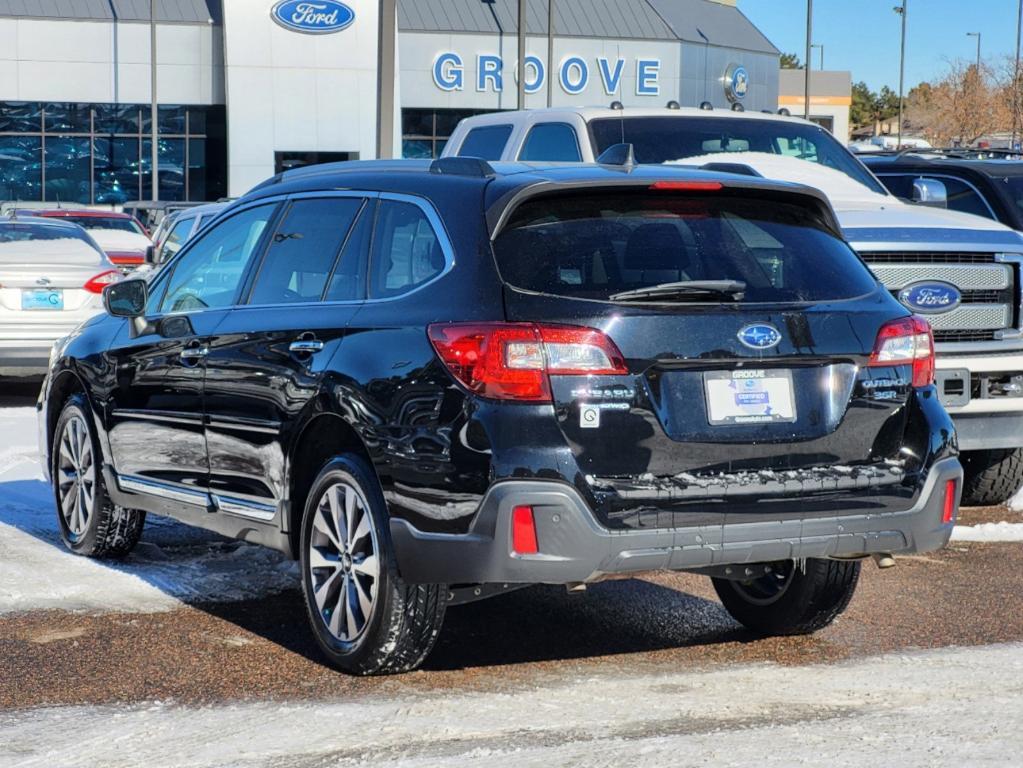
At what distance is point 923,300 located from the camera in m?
9.18

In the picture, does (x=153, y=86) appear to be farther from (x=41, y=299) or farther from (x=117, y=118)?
(x=41, y=299)

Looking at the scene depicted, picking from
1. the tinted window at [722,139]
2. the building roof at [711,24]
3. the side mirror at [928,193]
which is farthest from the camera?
the building roof at [711,24]

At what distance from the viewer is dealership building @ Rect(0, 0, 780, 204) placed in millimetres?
51062

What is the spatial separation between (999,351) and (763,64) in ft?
181

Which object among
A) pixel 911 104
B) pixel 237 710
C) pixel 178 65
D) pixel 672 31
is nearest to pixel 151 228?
pixel 178 65

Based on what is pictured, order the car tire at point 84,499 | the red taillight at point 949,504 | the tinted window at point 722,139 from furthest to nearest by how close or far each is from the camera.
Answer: the tinted window at point 722,139 → the car tire at point 84,499 → the red taillight at point 949,504

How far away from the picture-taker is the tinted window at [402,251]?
5.82 metres

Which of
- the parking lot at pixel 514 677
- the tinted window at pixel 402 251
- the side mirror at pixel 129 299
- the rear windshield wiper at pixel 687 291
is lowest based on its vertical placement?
the parking lot at pixel 514 677

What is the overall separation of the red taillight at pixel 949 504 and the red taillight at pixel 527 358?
1283 mm

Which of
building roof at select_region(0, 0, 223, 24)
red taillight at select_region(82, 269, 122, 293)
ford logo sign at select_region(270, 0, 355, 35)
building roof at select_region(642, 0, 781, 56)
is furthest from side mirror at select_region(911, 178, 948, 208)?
building roof at select_region(642, 0, 781, 56)

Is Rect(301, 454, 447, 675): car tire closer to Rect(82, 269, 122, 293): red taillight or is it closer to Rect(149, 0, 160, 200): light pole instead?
Rect(82, 269, 122, 293): red taillight

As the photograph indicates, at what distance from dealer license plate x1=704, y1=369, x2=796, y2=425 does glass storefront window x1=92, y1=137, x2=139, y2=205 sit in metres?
49.8

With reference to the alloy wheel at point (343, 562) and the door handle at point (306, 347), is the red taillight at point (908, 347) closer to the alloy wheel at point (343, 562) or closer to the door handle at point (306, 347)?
the alloy wheel at point (343, 562)

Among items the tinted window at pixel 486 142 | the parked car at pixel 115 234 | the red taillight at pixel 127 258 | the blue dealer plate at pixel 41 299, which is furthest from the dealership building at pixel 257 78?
the tinted window at pixel 486 142
